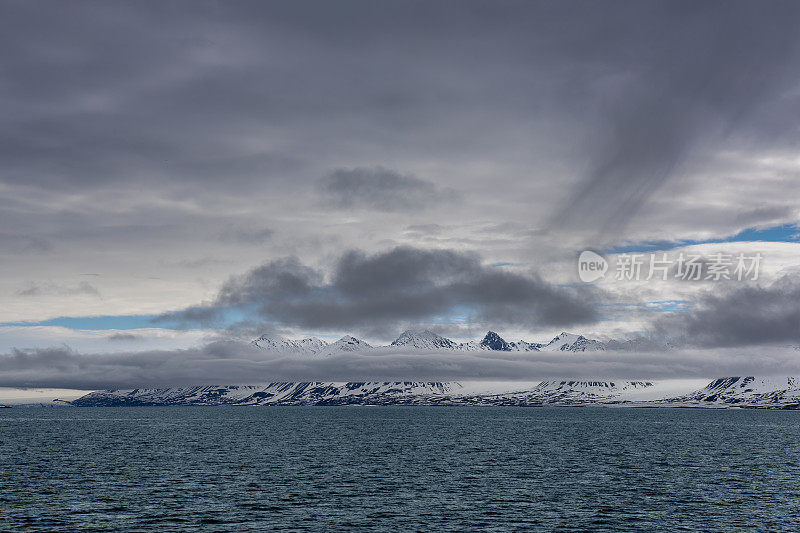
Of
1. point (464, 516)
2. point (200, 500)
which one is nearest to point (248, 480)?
point (200, 500)

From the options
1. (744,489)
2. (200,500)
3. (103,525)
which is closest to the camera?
(103,525)

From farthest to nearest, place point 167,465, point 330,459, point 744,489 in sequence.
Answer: point 330,459 < point 167,465 < point 744,489

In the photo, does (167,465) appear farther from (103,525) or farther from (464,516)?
(464,516)

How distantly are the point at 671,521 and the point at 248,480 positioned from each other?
67018 millimetres

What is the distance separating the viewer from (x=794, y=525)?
76688mm

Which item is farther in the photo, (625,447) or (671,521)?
(625,447)

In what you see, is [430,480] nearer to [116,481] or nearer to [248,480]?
[248,480]

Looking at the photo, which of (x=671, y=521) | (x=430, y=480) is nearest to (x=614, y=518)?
(x=671, y=521)

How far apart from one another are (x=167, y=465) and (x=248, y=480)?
3091 cm

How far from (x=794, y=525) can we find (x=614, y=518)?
20.6 meters

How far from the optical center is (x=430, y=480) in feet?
365

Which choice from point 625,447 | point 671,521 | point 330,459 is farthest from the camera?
point 625,447

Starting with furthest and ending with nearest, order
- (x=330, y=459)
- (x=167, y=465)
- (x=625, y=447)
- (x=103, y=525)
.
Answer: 1. (x=625, y=447)
2. (x=330, y=459)
3. (x=167, y=465)
4. (x=103, y=525)

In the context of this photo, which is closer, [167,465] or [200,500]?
[200,500]
